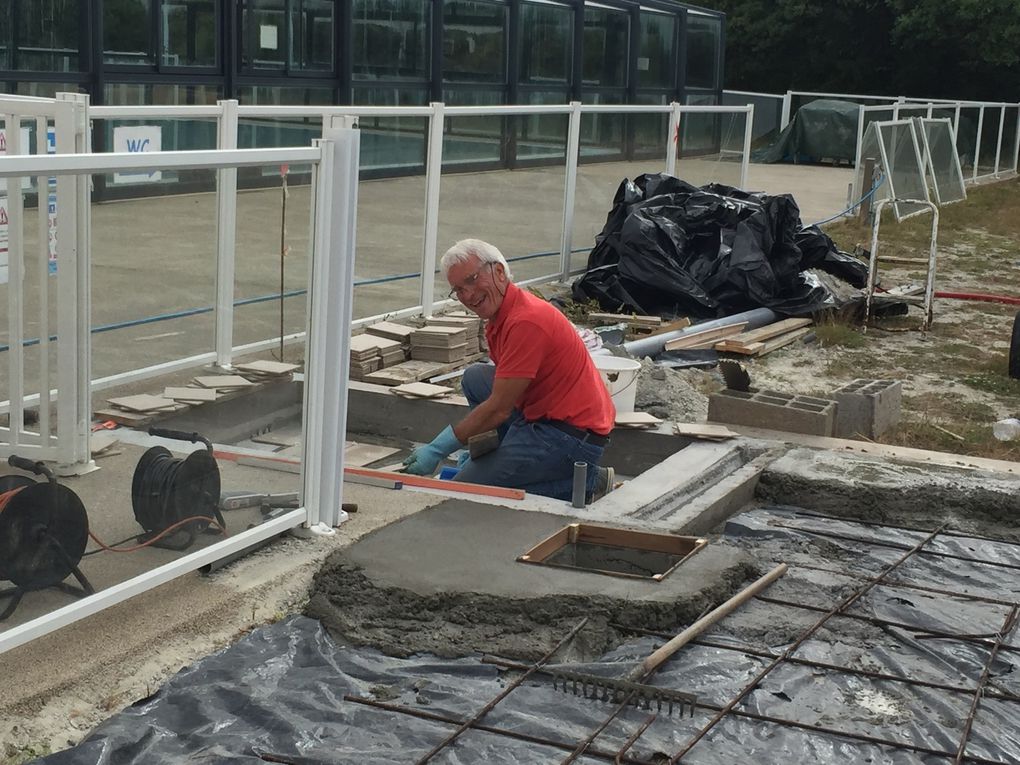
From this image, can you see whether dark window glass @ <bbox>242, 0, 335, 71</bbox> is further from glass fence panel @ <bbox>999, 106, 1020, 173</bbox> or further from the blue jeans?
glass fence panel @ <bbox>999, 106, 1020, 173</bbox>

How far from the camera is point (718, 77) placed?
26859 millimetres

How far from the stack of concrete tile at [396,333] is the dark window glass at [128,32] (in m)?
6.20

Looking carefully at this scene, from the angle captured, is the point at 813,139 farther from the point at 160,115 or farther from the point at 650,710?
the point at 650,710

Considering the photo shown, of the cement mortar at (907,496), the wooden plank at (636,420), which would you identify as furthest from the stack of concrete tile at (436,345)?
the cement mortar at (907,496)

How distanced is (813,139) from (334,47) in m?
18.1

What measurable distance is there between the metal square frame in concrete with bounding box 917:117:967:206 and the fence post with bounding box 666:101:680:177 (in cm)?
864

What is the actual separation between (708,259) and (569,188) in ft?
5.05

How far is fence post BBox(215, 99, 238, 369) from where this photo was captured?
6.79 meters

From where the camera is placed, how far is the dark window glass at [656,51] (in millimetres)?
23938

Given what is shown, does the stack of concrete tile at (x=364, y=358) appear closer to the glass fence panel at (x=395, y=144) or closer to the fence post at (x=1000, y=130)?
the glass fence panel at (x=395, y=144)

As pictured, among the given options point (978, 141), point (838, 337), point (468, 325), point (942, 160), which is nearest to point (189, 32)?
point (468, 325)

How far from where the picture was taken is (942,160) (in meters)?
24.1

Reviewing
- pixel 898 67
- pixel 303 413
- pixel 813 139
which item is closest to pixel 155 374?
pixel 303 413

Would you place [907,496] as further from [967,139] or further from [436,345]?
[967,139]
